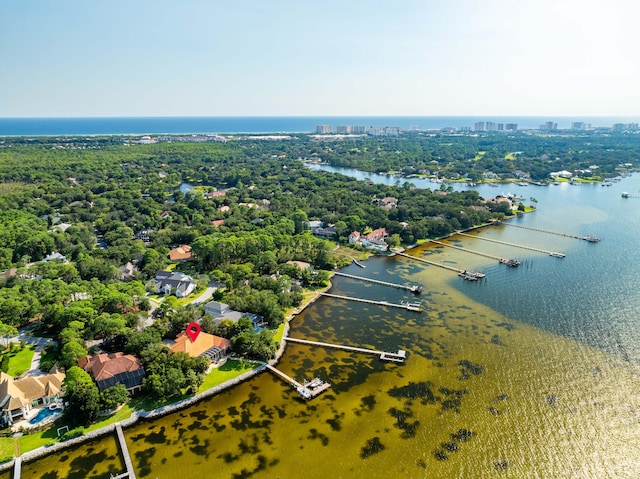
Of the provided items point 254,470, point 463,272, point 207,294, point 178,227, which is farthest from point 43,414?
point 463,272

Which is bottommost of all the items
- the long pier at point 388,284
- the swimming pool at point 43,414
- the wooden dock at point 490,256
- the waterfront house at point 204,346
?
the swimming pool at point 43,414

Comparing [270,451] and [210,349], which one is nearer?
[270,451]

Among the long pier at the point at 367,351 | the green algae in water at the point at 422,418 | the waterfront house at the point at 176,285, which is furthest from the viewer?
the waterfront house at the point at 176,285

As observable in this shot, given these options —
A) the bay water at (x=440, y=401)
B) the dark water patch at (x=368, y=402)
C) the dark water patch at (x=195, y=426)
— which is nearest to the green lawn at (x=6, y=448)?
the bay water at (x=440, y=401)

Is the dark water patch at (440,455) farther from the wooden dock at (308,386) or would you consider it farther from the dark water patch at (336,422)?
the wooden dock at (308,386)

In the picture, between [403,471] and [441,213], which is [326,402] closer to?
[403,471]

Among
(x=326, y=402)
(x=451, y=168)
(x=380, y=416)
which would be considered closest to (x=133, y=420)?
(x=326, y=402)

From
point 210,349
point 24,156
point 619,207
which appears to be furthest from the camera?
point 24,156

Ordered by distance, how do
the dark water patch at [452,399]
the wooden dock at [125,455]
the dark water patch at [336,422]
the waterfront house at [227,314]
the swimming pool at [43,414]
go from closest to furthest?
the wooden dock at [125,455] < the swimming pool at [43,414] < the dark water patch at [336,422] < the dark water patch at [452,399] < the waterfront house at [227,314]
